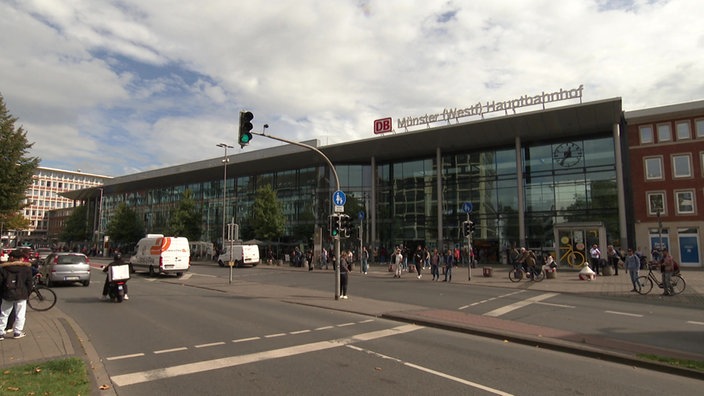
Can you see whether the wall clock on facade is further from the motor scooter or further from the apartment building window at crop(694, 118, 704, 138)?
the motor scooter

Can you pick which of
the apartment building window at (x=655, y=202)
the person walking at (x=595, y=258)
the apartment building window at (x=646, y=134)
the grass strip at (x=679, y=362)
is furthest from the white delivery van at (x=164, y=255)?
the apartment building window at (x=646, y=134)

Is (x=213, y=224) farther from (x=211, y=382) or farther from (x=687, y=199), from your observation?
(x=211, y=382)

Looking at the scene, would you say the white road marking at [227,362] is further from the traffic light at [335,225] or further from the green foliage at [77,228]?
the green foliage at [77,228]

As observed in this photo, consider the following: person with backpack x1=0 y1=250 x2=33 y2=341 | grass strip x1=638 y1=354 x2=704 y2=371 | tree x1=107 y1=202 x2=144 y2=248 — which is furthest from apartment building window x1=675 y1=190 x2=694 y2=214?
tree x1=107 y1=202 x2=144 y2=248

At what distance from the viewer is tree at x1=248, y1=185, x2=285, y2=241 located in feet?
148

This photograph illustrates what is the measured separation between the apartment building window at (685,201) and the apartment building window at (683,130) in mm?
4184

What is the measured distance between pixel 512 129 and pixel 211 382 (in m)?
35.2

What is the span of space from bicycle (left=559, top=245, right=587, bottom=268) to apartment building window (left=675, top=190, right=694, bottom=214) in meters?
11.9

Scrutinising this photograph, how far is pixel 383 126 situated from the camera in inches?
1618

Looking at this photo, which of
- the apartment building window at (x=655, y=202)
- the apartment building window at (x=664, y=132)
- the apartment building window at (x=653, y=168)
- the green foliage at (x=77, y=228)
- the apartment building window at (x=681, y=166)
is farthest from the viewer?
the green foliage at (x=77, y=228)

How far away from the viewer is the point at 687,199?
33.9 meters

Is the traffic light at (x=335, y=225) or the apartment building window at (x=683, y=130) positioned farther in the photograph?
the apartment building window at (x=683, y=130)

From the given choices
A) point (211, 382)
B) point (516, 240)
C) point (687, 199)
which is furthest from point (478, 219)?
point (211, 382)

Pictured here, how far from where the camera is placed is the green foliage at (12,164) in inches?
744
